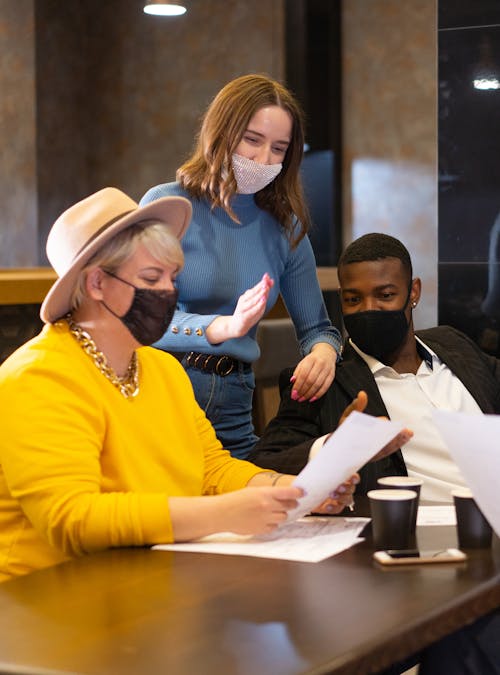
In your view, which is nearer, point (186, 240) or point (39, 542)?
point (39, 542)

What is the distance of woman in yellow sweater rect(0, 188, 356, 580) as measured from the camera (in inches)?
60.0

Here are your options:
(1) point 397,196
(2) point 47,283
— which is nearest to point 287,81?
(1) point 397,196

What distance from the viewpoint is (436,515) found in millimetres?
1764

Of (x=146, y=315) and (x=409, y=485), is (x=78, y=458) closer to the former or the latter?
(x=146, y=315)

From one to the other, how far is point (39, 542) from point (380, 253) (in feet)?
3.83

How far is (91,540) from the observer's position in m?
1.52

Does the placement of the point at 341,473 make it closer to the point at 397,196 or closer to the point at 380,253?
the point at 380,253

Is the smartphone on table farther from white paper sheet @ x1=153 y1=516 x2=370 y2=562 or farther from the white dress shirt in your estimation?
the white dress shirt

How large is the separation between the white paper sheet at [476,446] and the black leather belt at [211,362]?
101 cm

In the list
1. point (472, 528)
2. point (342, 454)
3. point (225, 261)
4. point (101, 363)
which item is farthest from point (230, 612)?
point (225, 261)

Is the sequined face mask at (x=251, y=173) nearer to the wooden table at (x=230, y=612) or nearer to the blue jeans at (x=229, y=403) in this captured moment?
the blue jeans at (x=229, y=403)

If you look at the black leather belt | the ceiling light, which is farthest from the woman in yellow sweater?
the ceiling light

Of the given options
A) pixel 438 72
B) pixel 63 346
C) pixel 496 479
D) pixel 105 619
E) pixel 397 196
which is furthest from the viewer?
pixel 397 196

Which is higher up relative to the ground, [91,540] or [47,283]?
[47,283]
